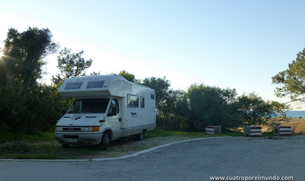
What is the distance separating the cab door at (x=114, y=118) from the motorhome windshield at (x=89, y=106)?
0.29 m

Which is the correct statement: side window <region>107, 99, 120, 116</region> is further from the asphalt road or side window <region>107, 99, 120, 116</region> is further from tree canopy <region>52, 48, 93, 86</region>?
tree canopy <region>52, 48, 93, 86</region>

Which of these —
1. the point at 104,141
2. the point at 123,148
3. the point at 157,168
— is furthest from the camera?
the point at 123,148

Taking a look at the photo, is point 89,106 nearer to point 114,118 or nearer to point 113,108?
point 113,108

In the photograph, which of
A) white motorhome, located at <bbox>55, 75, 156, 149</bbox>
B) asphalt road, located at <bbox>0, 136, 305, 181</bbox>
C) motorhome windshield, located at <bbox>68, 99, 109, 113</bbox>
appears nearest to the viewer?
asphalt road, located at <bbox>0, 136, 305, 181</bbox>

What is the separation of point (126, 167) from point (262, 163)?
3.92 meters

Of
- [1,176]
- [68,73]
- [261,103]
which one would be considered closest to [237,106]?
[261,103]

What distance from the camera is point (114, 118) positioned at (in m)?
11.6

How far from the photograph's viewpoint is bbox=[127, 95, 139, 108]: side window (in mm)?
13019

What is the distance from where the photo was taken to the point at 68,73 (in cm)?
3672

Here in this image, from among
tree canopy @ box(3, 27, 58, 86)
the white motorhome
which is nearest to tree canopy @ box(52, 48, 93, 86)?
tree canopy @ box(3, 27, 58, 86)

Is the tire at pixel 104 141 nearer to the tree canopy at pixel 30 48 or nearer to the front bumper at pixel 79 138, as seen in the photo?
the front bumper at pixel 79 138

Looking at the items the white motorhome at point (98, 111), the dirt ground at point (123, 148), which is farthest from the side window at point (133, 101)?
the dirt ground at point (123, 148)

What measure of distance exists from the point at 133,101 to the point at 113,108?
2.24 meters

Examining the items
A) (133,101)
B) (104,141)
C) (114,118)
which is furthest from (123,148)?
(133,101)
